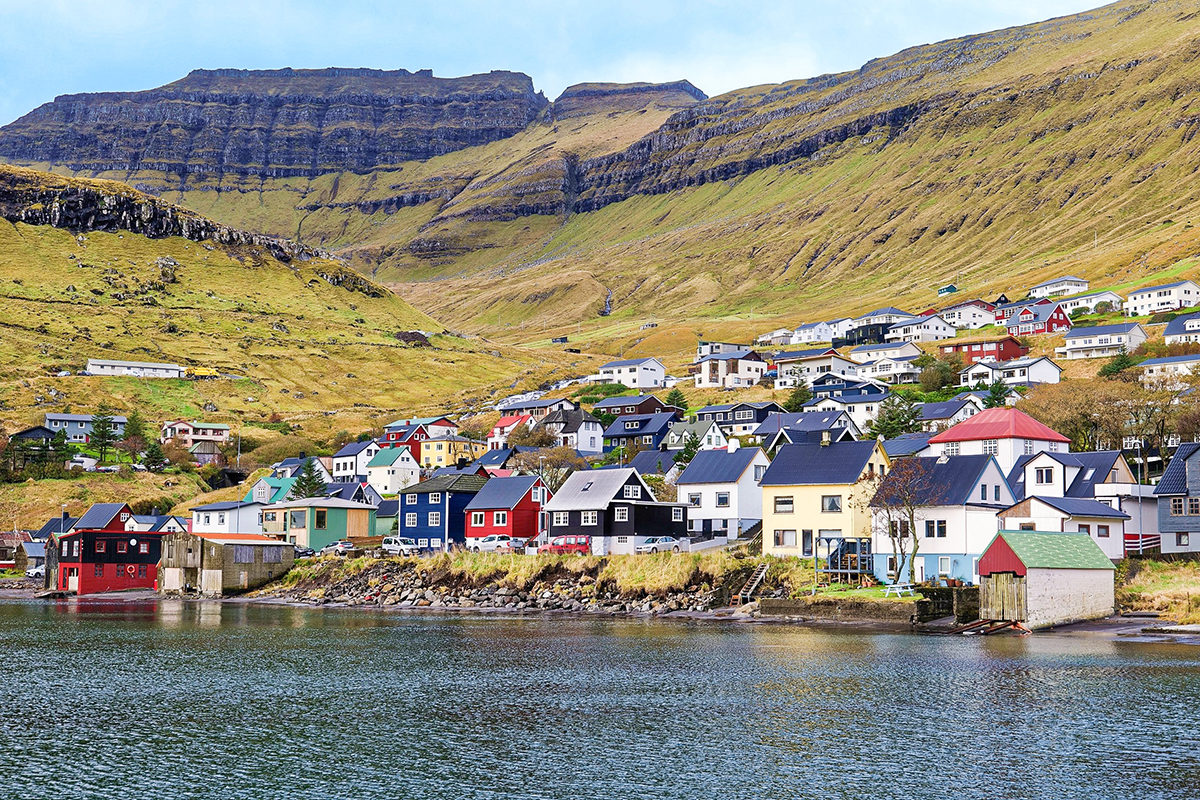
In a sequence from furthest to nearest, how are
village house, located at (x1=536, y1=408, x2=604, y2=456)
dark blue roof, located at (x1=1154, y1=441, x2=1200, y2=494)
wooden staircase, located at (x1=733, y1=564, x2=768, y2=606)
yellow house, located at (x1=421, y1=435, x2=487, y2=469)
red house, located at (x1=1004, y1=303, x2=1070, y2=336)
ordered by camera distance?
red house, located at (x1=1004, y1=303, x2=1070, y2=336) < yellow house, located at (x1=421, y1=435, x2=487, y2=469) < village house, located at (x1=536, y1=408, x2=604, y2=456) < wooden staircase, located at (x1=733, y1=564, x2=768, y2=606) < dark blue roof, located at (x1=1154, y1=441, x2=1200, y2=494)

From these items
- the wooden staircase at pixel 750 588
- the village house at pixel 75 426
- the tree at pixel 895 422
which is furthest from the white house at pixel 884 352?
the village house at pixel 75 426

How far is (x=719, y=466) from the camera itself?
81.4 meters

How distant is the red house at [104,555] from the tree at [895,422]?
66488mm

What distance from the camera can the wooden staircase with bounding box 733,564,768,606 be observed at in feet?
212

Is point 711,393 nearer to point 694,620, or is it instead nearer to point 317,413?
point 317,413

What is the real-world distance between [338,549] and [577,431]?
51557mm

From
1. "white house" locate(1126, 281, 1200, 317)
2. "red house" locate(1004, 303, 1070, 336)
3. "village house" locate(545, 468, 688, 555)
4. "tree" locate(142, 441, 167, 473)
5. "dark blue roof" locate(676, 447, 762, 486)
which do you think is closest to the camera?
"village house" locate(545, 468, 688, 555)

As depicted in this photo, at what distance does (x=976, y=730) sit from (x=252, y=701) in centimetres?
2367

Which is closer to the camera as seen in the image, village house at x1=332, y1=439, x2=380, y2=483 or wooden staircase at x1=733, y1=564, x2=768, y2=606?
wooden staircase at x1=733, y1=564, x2=768, y2=606

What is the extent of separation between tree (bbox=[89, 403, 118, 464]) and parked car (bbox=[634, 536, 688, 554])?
268ft

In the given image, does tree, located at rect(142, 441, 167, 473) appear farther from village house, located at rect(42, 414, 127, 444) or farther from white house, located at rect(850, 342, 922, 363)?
white house, located at rect(850, 342, 922, 363)

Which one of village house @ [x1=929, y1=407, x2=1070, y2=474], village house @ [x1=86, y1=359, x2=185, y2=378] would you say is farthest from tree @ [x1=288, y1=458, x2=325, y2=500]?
village house @ [x1=86, y1=359, x2=185, y2=378]

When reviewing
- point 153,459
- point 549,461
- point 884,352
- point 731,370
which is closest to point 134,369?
point 153,459

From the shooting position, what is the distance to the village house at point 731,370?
172125 mm
